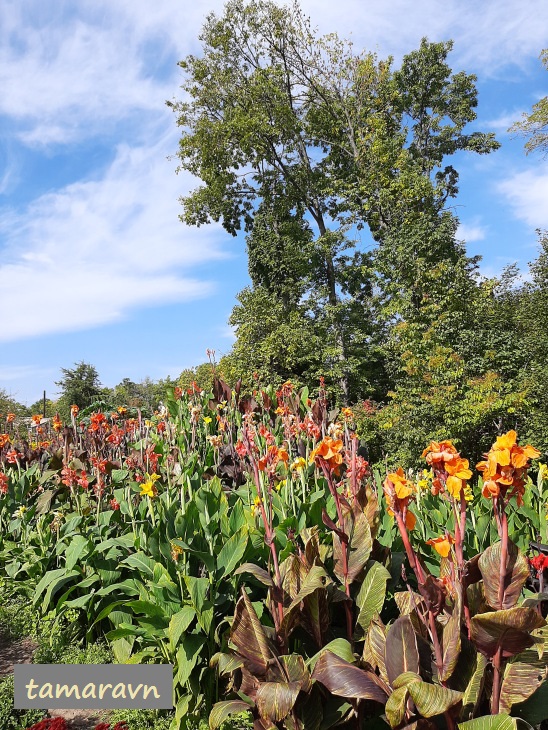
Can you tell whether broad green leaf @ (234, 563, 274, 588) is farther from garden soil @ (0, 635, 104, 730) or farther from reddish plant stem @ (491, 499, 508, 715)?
garden soil @ (0, 635, 104, 730)

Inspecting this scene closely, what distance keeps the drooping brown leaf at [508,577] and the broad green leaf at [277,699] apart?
1.85 ft

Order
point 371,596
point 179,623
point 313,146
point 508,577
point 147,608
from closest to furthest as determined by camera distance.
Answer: point 508,577, point 371,596, point 179,623, point 147,608, point 313,146

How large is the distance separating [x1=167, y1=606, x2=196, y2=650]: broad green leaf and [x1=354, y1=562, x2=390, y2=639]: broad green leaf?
62cm

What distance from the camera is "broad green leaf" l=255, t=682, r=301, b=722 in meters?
1.35

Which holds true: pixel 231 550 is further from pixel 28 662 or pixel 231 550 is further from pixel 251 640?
pixel 28 662

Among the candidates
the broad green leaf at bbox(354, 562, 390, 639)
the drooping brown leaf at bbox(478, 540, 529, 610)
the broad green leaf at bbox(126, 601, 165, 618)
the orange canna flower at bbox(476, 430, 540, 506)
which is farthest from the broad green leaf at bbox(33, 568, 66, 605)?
the orange canna flower at bbox(476, 430, 540, 506)

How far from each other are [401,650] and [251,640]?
1.68ft

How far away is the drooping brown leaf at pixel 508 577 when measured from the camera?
48.8 inches

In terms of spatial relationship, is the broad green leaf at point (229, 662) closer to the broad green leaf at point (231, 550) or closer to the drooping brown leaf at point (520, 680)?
the broad green leaf at point (231, 550)

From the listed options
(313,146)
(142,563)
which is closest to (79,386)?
(313,146)

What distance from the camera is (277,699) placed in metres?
1.37

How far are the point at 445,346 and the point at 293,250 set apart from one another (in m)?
7.86

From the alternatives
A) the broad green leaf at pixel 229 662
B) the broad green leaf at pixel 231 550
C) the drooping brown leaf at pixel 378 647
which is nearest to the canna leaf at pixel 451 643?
the drooping brown leaf at pixel 378 647

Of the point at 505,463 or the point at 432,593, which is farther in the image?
the point at 432,593
